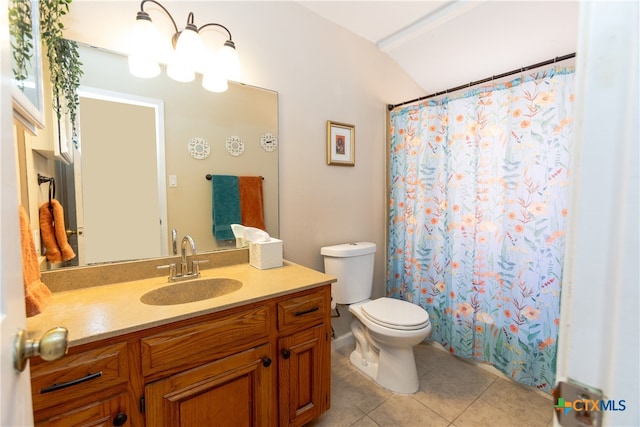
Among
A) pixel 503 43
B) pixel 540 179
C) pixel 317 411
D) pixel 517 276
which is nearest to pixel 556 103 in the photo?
pixel 540 179

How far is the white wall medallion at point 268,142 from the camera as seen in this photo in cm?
179

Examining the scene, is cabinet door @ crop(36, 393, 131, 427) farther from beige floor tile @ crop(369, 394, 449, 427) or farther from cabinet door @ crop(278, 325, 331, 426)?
beige floor tile @ crop(369, 394, 449, 427)

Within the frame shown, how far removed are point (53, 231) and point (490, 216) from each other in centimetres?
229

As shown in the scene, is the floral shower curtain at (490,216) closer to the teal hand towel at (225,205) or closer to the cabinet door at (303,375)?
the cabinet door at (303,375)

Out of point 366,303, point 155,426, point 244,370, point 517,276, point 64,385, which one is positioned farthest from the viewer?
point 366,303

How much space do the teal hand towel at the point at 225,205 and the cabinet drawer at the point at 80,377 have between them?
807 mm

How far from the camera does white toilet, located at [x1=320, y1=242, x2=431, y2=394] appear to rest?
1.71m

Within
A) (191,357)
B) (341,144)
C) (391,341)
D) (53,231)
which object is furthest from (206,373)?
(341,144)

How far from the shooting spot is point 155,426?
0.99 metres

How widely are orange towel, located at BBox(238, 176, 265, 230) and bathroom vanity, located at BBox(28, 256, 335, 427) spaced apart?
1.21ft

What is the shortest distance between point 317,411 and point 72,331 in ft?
3.65

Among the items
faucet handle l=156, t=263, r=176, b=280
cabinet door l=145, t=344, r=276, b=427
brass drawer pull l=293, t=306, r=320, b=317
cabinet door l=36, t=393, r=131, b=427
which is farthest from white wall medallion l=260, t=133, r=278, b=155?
cabinet door l=36, t=393, r=131, b=427

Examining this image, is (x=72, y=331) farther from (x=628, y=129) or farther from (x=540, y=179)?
(x=540, y=179)

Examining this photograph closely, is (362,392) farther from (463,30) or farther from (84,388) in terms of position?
(463,30)
